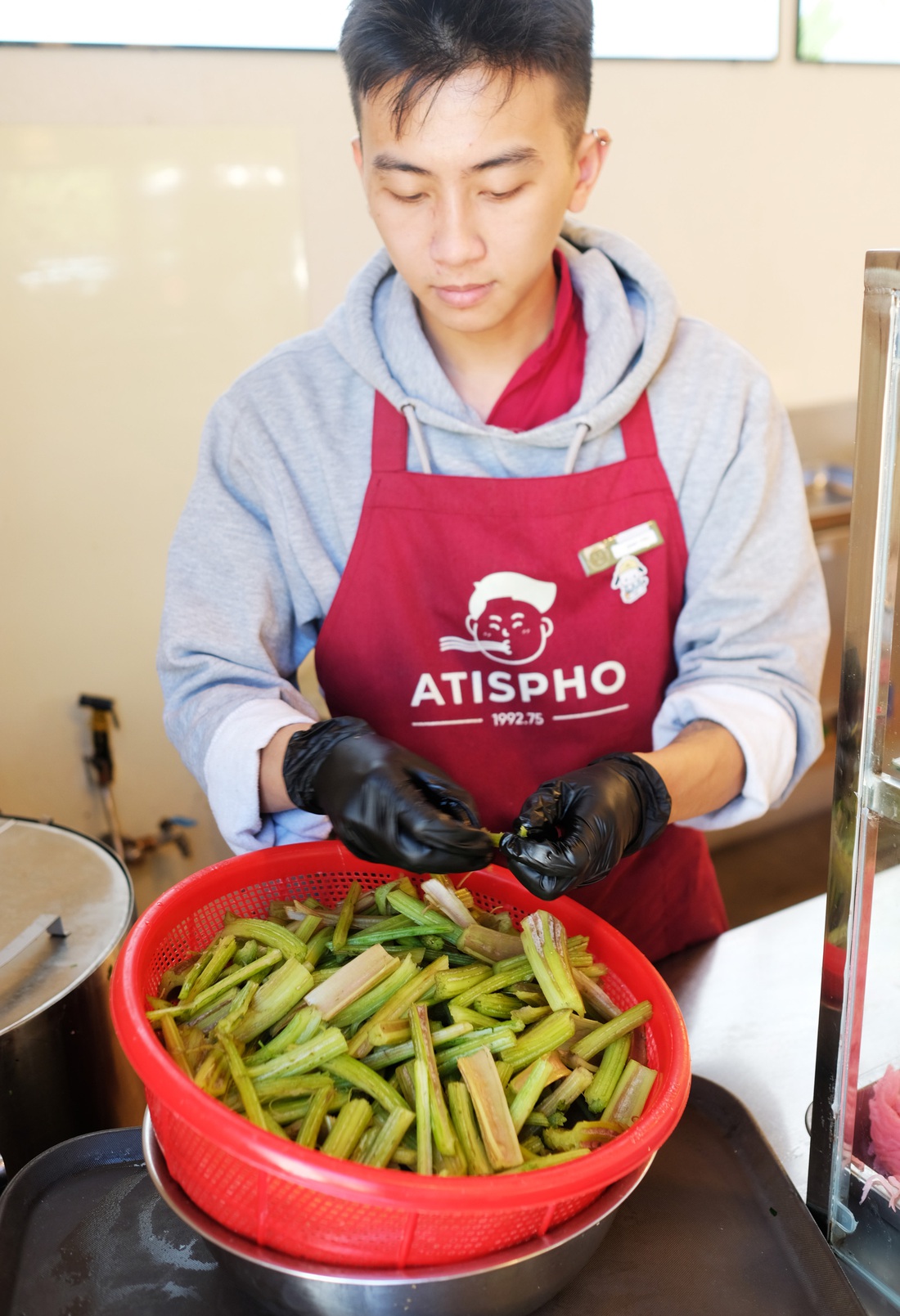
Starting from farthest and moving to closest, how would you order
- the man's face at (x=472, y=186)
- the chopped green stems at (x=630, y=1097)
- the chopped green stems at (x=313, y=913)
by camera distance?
the man's face at (x=472, y=186), the chopped green stems at (x=313, y=913), the chopped green stems at (x=630, y=1097)

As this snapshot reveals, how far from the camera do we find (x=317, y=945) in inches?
47.9

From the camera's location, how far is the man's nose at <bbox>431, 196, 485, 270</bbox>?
1417 mm

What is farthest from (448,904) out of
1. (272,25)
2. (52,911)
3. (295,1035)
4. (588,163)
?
(272,25)

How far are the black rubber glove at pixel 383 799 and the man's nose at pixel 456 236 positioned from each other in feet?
1.98

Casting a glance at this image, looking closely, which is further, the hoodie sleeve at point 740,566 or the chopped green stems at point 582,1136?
the hoodie sleeve at point 740,566

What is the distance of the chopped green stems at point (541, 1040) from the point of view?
108cm

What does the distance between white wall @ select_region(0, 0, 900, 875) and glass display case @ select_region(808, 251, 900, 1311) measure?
2.22m

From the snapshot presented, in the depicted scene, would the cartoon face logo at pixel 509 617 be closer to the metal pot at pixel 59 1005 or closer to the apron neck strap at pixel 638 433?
the apron neck strap at pixel 638 433

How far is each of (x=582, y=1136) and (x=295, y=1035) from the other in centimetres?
28

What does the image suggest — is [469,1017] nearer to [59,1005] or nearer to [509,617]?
[59,1005]

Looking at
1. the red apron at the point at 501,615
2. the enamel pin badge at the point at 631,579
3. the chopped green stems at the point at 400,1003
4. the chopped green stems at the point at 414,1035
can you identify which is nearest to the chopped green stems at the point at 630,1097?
the chopped green stems at the point at 414,1035

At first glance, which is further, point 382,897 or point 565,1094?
point 382,897

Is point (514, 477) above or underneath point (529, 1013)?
above

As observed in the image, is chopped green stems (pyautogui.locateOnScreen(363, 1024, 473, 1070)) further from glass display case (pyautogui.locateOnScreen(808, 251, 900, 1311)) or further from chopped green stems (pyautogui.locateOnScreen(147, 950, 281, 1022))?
glass display case (pyautogui.locateOnScreen(808, 251, 900, 1311))
